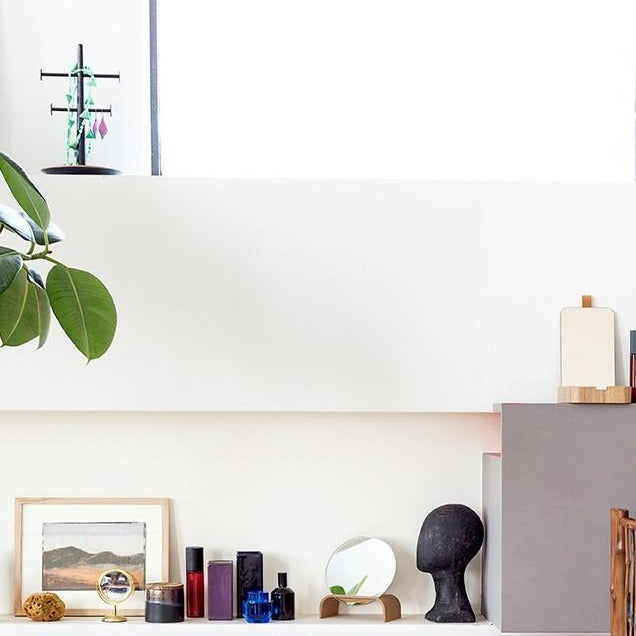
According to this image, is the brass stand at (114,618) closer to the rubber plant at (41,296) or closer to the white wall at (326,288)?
the white wall at (326,288)

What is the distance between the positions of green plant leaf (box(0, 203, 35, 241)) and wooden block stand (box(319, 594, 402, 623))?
1.16 meters

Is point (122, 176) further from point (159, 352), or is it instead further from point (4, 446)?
point (4, 446)

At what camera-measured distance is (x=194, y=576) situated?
251cm

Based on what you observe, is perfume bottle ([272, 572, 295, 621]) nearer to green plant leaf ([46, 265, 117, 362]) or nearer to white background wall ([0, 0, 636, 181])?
green plant leaf ([46, 265, 117, 362])

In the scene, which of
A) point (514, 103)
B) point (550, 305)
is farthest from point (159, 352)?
point (514, 103)

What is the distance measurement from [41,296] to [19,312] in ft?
0.28

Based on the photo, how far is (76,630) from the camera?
8.00ft

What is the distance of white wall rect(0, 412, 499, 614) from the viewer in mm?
2598

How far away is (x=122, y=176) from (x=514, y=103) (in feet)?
3.24

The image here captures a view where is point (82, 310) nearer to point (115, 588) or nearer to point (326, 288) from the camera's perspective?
point (326, 288)

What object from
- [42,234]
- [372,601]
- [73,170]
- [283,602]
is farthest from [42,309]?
[372,601]

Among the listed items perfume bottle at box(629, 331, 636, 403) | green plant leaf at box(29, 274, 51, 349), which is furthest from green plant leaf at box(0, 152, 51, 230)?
perfume bottle at box(629, 331, 636, 403)

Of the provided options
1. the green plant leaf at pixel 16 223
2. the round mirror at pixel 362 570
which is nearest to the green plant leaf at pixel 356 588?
the round mirror at pixel 362 570

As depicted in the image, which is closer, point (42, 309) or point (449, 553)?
point (42, 309)
